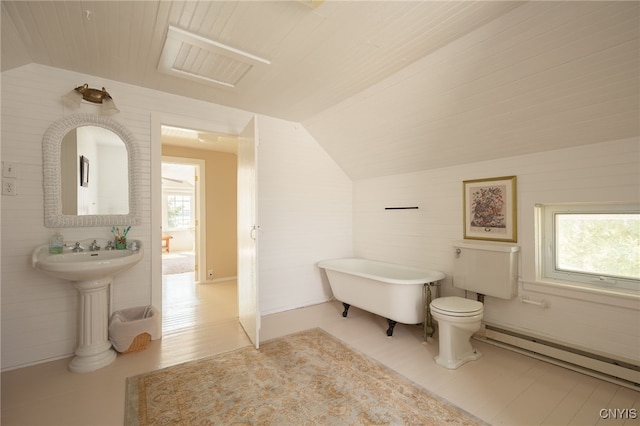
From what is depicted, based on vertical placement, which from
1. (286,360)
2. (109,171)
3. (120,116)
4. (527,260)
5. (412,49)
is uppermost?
(412,49)

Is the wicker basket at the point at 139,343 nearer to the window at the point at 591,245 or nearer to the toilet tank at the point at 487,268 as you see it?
the toilet tank at the point at 487,268

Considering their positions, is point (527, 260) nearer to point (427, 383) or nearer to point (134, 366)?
point (427, 383)

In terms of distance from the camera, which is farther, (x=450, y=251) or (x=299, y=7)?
(x=450, y=251)

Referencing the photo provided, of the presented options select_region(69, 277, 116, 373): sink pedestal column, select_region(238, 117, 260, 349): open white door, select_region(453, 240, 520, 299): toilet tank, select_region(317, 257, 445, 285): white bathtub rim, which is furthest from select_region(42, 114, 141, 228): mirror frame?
select_region(453, 240, 520, 299): toilet tank

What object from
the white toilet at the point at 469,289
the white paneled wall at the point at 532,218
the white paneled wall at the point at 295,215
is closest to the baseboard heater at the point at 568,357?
the white paneled wall at the point at 532,218

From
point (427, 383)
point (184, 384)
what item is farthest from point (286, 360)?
point (427, 383)

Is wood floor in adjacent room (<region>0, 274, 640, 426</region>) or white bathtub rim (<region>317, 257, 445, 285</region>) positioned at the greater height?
white bathtub rim (<region>317, 257, 445, 285</region>)

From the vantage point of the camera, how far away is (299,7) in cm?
168

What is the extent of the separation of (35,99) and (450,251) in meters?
4.09

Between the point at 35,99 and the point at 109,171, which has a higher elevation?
the point at 35,99

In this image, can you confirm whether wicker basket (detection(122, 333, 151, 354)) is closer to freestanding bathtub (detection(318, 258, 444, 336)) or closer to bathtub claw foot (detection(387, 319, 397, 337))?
freestanding bathtub (detection(318, 258, 444, 336))

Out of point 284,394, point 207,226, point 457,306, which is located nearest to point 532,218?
point 457,306

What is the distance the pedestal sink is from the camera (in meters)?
2.15

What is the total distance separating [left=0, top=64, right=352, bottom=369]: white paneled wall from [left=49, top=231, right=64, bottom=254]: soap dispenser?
6 cm
